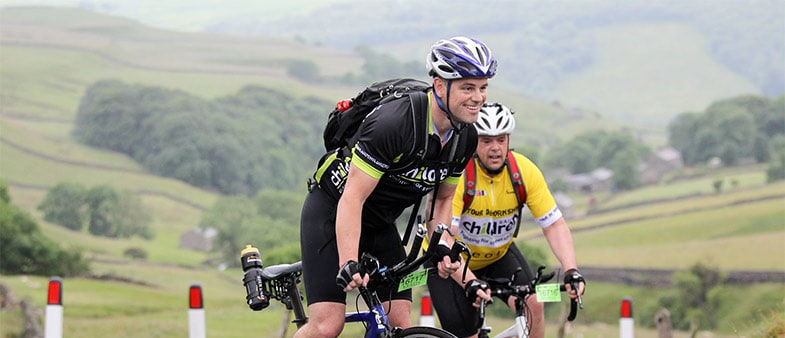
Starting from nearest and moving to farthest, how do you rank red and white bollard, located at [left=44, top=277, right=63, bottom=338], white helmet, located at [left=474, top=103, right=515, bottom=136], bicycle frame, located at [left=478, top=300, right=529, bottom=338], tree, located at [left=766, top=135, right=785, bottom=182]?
bicycle frame, located at [left=478, top=300, right=529, bottom=338], white helmet, located at [left=474, top=103, right=515, bottom=136], red and white bollard, located at [left=44, top=277, right=63, bottom=338], tree, located at [left=766, top=135, right=785, bottom=182]

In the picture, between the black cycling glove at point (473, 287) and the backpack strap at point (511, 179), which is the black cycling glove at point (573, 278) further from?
the backpack strap at point (511, 179)

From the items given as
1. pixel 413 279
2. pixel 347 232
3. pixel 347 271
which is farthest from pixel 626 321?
pixel 347 271

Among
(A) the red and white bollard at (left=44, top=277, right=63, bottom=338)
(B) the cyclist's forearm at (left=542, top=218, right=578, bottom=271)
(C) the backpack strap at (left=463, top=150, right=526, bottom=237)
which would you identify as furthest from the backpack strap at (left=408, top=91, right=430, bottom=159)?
(A) the red and white bollard at (left=44, top=277, right=63, bottom=338)

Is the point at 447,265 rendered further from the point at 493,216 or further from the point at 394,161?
the point at 493,216

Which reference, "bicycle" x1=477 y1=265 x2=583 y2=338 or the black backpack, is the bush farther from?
the black backpack

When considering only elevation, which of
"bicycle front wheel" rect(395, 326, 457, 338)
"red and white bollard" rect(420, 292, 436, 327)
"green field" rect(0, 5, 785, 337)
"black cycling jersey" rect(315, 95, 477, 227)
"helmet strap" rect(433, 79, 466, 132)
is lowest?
"bicycle front wheel" rect(395, 326, 457, 338)

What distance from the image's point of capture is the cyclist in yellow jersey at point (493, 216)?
834cm

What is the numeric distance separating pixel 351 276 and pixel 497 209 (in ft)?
9.81

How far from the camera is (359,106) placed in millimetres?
6484

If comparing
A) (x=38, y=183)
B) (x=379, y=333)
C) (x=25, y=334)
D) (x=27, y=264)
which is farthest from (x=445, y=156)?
(x=38, y=183)

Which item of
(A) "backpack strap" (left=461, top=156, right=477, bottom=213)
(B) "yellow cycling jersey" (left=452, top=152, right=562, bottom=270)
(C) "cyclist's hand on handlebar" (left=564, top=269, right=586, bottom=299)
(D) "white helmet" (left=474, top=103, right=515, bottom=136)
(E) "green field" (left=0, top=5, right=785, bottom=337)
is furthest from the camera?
(E) "green field" (left=0, top=5, right=785, bottom=337)

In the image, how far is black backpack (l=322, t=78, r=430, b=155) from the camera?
6.39 m

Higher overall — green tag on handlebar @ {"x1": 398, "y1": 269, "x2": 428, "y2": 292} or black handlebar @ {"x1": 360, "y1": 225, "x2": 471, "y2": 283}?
black handlebar @ {"x1": 360, "y1": 225, "x2": 471, "y2": 283}

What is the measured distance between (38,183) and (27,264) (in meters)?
105
